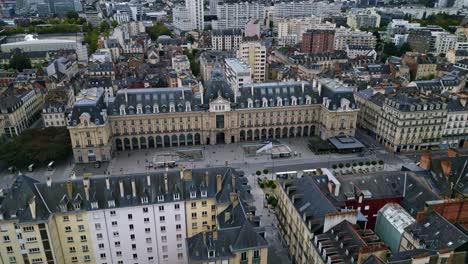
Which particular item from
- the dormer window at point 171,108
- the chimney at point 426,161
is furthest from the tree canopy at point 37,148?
the chimney at point 426,161

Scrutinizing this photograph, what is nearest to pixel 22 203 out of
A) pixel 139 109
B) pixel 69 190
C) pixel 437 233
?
pixel 69 190

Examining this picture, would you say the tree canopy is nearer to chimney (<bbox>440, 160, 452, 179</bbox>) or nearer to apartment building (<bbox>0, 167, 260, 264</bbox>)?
apartment building (<bbox>0, 167, 260, 264</bbox>)

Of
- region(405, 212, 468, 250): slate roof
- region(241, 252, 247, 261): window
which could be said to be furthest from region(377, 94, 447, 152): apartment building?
region(241, 252, 247, 261): window

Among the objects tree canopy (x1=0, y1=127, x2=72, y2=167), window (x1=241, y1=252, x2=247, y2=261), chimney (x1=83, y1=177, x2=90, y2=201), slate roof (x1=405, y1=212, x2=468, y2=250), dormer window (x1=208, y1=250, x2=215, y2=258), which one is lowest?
tree canopy (x1=0, y1=127, x2=72, y2=167)

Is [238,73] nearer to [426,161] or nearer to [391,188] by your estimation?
[426,161]

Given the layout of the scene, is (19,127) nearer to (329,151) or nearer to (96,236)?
(96,236)

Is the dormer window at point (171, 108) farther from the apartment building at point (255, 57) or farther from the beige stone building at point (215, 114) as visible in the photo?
the apartment building at point (255, 57)
